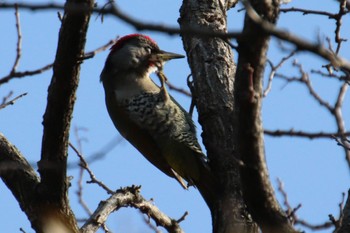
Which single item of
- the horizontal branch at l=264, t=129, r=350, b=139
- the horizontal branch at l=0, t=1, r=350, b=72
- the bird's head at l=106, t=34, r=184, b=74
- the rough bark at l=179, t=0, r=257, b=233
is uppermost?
the bird's head at l=106, t=34, r=184, b=74

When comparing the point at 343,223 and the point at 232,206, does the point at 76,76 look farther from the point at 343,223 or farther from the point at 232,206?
the point at 343,223

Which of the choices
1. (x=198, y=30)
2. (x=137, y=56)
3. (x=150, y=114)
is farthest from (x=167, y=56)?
(x=198, y=30)

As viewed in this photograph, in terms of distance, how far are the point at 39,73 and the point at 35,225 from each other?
1.01m

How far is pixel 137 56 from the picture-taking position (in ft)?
22.4

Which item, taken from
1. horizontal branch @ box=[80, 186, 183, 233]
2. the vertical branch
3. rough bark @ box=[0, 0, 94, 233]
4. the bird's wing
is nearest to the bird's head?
the bird's wing

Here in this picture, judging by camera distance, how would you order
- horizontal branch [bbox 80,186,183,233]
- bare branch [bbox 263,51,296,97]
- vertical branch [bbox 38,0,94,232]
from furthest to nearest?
bare branch [bbox 263,51,296,97]
horizontal branch [bbox 80,186,183,233]
vertical branch [bbox 38,0,94,232]

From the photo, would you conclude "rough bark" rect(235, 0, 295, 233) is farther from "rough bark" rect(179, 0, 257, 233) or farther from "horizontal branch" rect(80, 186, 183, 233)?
"horizontal branch" rect(80, 186, 183, 233)

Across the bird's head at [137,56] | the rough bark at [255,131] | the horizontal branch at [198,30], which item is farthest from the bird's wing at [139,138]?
the horizontal branch at [198,30]

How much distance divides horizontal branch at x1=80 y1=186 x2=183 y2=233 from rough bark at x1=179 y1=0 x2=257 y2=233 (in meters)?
0.34

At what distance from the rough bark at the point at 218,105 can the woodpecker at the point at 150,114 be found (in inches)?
29.1

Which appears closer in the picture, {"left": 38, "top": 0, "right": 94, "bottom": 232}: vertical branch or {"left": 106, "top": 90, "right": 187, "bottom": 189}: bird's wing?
{"left": 38, "top": 0, "right": 94, "bottom": 232}: vertical branch

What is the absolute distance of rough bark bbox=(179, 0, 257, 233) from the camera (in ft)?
15.3

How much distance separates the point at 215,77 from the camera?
17.0 ft

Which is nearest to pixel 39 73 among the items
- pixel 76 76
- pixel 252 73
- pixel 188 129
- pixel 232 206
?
pixel 76 76
